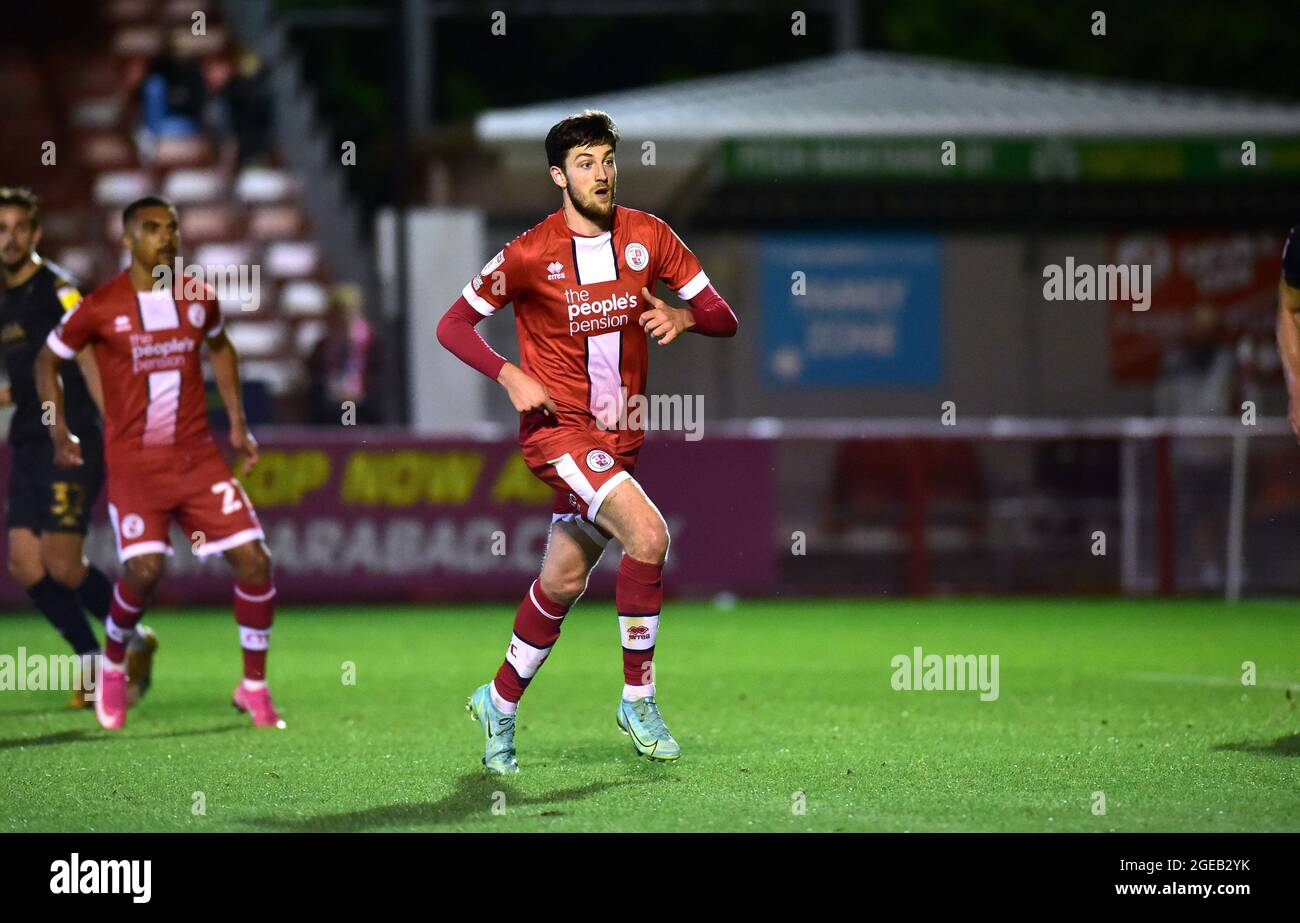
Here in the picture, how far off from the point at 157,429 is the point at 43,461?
4.34 ft

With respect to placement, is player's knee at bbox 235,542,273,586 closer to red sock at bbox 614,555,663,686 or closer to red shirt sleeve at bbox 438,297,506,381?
red shirt sleeve at bbox 438,297,506,381

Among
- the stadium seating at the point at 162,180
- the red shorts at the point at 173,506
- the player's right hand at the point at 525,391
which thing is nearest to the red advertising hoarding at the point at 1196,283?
the stadium seating at the point at 162,180

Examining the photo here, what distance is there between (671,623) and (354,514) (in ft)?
10.3

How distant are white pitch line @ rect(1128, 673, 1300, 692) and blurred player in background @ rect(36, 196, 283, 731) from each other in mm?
4673

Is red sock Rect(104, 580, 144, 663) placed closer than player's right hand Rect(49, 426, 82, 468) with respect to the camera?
Yes

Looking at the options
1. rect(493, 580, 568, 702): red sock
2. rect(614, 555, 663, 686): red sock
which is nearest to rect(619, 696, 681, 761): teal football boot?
rect(614, 555, 663, 686): red sock

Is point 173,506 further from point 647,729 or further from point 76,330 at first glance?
point 647,729

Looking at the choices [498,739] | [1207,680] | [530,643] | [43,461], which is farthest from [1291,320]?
[43,461]

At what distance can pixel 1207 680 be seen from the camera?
35.3 ft

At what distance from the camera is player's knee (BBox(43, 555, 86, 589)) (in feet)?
→ 33.5

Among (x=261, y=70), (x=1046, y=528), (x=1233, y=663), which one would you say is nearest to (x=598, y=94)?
(x=261, y=70)

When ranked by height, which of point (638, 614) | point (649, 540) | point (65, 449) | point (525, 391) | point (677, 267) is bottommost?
point (638, 614)
